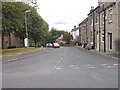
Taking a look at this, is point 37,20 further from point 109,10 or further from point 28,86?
point 28,86

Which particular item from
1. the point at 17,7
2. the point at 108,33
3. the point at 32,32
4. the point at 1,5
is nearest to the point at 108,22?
the point at 108,33

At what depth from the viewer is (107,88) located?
202 inches

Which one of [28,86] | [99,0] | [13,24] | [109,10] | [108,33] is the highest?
[99,0]

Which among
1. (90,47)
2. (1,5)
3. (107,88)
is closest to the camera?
(107,88)

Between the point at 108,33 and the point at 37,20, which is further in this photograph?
the point at 37,20

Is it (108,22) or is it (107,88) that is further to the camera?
(108,22)

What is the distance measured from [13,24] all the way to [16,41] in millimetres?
39061

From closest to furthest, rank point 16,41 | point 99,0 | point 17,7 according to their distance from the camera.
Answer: point 17,7, point 99,0, point 16,41

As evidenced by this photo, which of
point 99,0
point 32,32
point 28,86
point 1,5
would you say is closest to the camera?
point 28,86

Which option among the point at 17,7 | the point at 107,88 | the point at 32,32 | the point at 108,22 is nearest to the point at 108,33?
the point at 108,22

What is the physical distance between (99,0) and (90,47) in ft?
29.5

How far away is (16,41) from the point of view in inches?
2336

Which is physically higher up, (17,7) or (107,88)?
(17,7)

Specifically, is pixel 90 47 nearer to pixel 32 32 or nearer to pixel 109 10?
pixel 109 10
